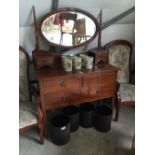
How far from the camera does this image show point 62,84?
200 cm

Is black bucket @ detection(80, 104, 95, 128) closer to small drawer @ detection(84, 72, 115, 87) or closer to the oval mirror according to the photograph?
small drawer @ detection(84, 72, 115, 87)

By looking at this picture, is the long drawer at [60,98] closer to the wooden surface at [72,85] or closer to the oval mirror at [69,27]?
the wooden surface at [72,85]

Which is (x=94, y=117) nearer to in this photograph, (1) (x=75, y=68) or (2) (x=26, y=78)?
(1) (x=75, y=68)

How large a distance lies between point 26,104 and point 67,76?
0.57 metres

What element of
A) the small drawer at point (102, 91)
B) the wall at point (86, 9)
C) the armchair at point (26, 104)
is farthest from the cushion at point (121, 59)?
the armchair at point (26, 104)

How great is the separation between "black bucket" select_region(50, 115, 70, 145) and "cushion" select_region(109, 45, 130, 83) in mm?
1064

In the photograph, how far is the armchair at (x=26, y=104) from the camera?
186 centimetres

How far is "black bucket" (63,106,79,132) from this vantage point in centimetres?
225

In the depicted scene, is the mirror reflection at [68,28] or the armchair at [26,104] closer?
the armchair at [26,104]

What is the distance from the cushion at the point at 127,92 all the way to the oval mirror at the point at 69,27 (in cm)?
79

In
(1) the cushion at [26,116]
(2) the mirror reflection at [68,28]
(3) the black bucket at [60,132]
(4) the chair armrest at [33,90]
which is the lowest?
(3) the black bucket at [60,132]
